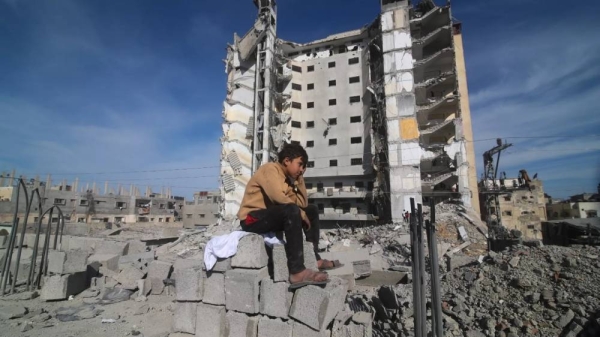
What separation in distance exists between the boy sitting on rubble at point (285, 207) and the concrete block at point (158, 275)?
511 centimetres

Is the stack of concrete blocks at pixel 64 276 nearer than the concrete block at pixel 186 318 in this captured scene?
No

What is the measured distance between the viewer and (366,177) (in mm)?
31672

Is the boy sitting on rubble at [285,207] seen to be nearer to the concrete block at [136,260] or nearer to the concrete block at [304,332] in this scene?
the concrete block at [304,332]

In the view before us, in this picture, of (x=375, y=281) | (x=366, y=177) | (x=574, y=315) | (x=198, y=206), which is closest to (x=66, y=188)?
(x=198, y=206)

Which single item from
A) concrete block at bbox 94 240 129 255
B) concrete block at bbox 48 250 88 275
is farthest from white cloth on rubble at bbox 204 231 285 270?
concrete block at bbox 94 240 129 255

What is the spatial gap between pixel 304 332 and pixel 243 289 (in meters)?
1.00

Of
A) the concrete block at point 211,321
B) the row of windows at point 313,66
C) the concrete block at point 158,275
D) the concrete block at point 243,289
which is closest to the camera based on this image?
the concrete block at point 243,289

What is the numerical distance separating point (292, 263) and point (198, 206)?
49.1m

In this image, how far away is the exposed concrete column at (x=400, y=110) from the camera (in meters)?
26.8

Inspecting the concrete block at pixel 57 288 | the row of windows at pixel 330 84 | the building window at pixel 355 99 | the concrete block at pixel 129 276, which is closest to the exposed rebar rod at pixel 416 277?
the concrete block at pixel 129 276

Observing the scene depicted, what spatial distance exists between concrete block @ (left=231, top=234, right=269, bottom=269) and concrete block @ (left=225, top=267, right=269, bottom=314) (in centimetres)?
9

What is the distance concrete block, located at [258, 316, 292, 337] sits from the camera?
361 centimetres

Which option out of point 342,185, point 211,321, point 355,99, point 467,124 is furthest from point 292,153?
point 467,124

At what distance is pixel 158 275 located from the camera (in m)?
7.66
